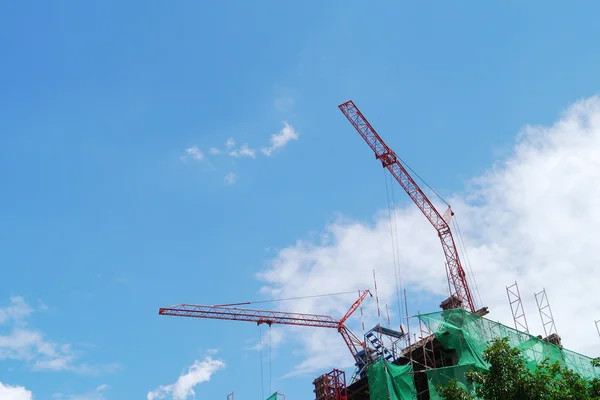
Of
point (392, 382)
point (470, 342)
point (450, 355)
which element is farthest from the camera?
point (450, 355)

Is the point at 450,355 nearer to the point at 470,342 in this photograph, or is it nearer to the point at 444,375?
the point at 470,342

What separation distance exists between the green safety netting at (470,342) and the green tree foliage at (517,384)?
11.9 metres

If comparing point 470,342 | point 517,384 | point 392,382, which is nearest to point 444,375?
point 470,342

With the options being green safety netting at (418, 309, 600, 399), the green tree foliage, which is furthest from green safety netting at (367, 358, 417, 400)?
the green tree foliage

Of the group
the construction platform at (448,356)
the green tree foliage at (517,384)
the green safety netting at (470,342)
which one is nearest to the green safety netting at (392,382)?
the construction platform at (448,356)

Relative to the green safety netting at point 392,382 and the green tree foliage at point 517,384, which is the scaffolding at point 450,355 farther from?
the green tree foliage at point 517,384

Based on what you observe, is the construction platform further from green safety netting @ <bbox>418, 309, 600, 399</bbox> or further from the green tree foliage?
the green tree foliage

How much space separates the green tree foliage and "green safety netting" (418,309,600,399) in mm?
11923

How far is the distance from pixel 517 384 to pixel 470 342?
619 inches

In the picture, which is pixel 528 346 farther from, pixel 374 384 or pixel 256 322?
pixel 256 322

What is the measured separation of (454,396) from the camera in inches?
1070

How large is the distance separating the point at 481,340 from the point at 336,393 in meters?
17.1

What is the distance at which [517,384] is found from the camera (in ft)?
84.7

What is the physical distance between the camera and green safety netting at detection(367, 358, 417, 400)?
43000 millimetres
